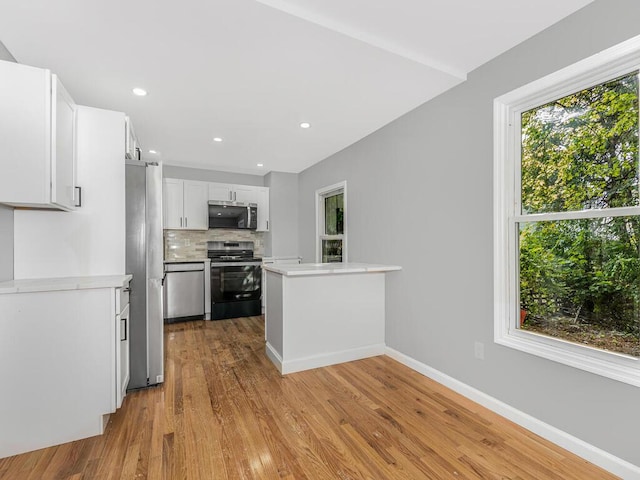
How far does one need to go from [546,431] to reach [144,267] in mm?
2972

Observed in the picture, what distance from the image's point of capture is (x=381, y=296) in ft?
10.6

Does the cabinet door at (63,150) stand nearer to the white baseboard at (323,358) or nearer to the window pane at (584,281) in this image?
the white baseboard at (323,358)

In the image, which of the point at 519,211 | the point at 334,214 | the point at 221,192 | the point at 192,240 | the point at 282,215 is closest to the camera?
the point at 519,211

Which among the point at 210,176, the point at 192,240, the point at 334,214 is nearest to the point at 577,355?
the point at 334,214

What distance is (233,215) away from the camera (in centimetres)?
505

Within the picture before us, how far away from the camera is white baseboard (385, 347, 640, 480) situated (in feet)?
4.99

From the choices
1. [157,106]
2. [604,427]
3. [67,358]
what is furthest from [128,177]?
[604,427]

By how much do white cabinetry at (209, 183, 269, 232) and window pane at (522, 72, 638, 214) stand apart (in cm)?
406

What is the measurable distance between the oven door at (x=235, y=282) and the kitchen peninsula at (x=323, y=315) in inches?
65.2

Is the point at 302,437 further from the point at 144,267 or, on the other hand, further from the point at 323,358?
the point at 144,267

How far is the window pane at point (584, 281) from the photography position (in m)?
1.57

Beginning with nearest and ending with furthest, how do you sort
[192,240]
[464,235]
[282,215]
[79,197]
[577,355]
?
[577,355]
[79,197]
[464,235]
[192,240]
[282,215]

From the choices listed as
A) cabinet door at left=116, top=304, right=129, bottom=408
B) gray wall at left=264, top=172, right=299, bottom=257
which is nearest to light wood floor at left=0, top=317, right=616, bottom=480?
cabinet door at left=116, top=304, right=129, bottom=408

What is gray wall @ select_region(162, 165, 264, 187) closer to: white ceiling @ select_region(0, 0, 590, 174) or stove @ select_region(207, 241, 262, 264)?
stove @ select_region(207, 241, 262, 264)
